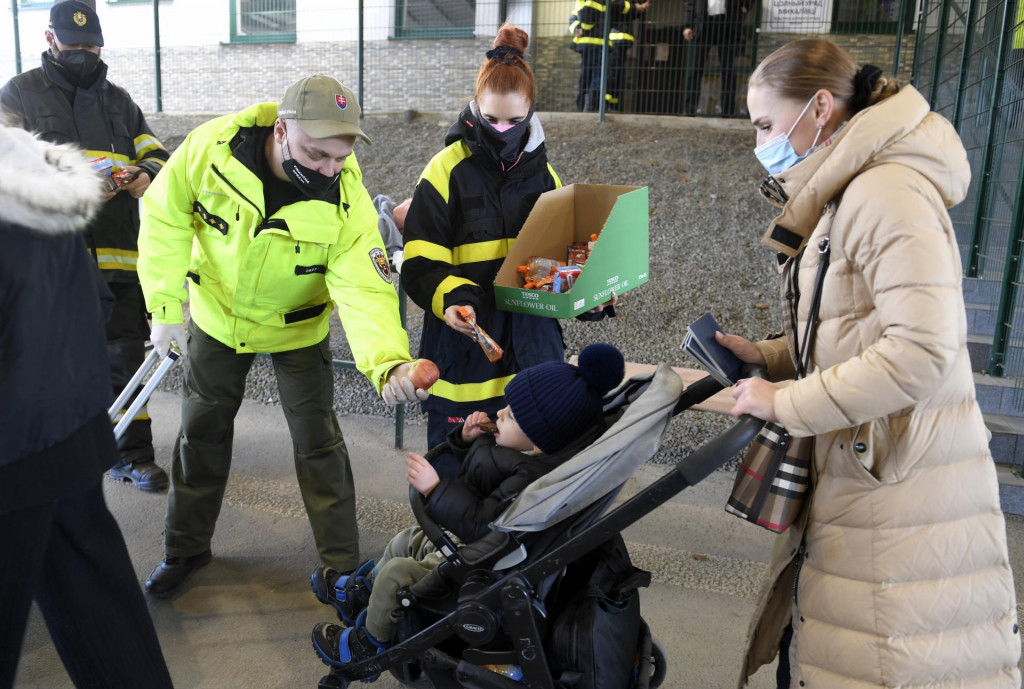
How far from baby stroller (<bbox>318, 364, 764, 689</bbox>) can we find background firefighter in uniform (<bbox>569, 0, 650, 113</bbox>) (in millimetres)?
8443

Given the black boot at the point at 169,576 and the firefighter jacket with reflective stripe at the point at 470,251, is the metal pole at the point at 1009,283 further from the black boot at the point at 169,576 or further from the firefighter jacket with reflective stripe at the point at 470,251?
the black boot at the point at 169,576

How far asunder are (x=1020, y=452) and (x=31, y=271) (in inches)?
182

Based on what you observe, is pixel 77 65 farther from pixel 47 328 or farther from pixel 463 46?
pixel 463 46

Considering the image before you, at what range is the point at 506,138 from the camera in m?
2.93

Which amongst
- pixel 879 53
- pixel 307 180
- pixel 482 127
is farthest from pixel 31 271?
pixel 879 53

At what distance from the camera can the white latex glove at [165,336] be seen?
304 cm

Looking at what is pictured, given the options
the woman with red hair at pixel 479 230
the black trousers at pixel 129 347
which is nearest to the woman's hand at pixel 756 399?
the woman with red hair at pixel 479 230

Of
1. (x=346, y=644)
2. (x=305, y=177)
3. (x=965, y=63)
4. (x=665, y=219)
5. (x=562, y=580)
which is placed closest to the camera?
(x=562, y=580)

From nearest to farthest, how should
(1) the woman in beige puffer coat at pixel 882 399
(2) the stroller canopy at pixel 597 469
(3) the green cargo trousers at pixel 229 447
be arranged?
(1) the woman in beige puffer coat at pixel 882 399
(2) the stroller canopy at pixel 597 469
(3) the green cargo trousers at pixel 229 447

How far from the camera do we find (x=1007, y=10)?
526 centimetres

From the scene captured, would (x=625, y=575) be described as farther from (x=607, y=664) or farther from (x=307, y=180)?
(x=307, y=180)

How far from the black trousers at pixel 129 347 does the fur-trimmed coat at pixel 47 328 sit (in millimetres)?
2348

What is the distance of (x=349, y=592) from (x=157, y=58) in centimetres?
1050

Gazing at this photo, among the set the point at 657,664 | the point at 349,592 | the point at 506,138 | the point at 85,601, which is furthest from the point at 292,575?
the point at 506,138
